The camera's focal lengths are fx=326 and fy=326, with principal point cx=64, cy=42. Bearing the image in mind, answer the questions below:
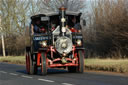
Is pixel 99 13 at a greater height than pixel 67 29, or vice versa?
pixel 99 13

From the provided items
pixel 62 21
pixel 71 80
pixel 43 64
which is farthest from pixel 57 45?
pixel 71 80

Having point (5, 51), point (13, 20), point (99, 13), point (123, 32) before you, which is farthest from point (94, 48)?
point (5, 51)

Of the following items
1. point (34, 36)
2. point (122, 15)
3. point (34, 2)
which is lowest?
point (34, 36)

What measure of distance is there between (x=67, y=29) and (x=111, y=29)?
36.2 feet

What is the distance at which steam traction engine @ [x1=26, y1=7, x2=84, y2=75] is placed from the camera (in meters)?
14.9

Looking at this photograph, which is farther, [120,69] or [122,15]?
[122,15]

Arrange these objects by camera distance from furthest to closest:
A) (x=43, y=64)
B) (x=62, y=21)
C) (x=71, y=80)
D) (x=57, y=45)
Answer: (x=62, y=21) → (x=57, y=45) → (x=43, y=64) → (x=71, y=80)

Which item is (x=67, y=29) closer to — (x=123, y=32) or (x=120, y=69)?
(x=120, y=69)

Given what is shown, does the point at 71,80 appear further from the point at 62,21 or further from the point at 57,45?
the point at 62,21

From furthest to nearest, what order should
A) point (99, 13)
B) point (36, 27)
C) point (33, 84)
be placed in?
point (99, 13) < point (36, 27) < point (33, 84)

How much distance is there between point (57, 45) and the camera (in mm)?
14867

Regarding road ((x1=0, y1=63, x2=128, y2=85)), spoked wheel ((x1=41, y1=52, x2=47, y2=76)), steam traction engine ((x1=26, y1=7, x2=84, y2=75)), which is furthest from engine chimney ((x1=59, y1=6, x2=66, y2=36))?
road ((x1=0, y1=63, x2=128, y2=85))

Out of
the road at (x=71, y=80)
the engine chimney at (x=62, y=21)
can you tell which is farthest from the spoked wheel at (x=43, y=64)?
the engine chimney at (x=62, y=21)

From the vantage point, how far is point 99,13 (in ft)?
97.4
